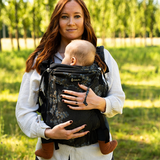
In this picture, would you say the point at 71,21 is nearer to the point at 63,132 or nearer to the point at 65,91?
the point at 65,91

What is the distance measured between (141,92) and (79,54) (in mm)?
5333

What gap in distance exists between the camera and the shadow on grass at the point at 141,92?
5957 millimetres

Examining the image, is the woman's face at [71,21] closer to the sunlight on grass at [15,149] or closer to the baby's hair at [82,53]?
the baby's hair at [82,53]

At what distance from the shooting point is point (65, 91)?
1.27m

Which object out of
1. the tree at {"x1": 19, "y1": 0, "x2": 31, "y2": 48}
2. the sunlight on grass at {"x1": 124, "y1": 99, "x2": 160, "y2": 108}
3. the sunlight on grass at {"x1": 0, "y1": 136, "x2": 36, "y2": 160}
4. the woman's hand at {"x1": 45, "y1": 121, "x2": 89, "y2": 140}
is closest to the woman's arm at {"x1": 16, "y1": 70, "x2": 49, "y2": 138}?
the woman's hand at {"x1": 45, "y1": 121, "x2": 89, "y2": 140}

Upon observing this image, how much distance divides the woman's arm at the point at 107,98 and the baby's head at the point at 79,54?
17 centimetres

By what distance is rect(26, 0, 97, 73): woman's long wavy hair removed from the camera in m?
1.48

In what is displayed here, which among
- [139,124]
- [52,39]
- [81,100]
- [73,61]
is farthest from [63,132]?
[139,124]

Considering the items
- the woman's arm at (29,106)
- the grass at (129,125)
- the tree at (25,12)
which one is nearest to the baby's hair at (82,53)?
the woman's arm at (29,106)

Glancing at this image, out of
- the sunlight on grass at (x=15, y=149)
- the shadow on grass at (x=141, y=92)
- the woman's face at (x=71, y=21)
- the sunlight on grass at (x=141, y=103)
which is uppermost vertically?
the woman's face at (x=71, y=21)

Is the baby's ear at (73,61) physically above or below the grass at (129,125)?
above

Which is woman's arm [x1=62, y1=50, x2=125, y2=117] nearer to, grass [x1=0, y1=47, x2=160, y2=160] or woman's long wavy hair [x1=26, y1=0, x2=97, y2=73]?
woman's long wavy hair [x1=26, y1=0, x2=97, y2=73]

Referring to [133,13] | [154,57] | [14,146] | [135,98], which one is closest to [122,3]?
[133,13]

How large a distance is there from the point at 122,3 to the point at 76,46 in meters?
37.0
